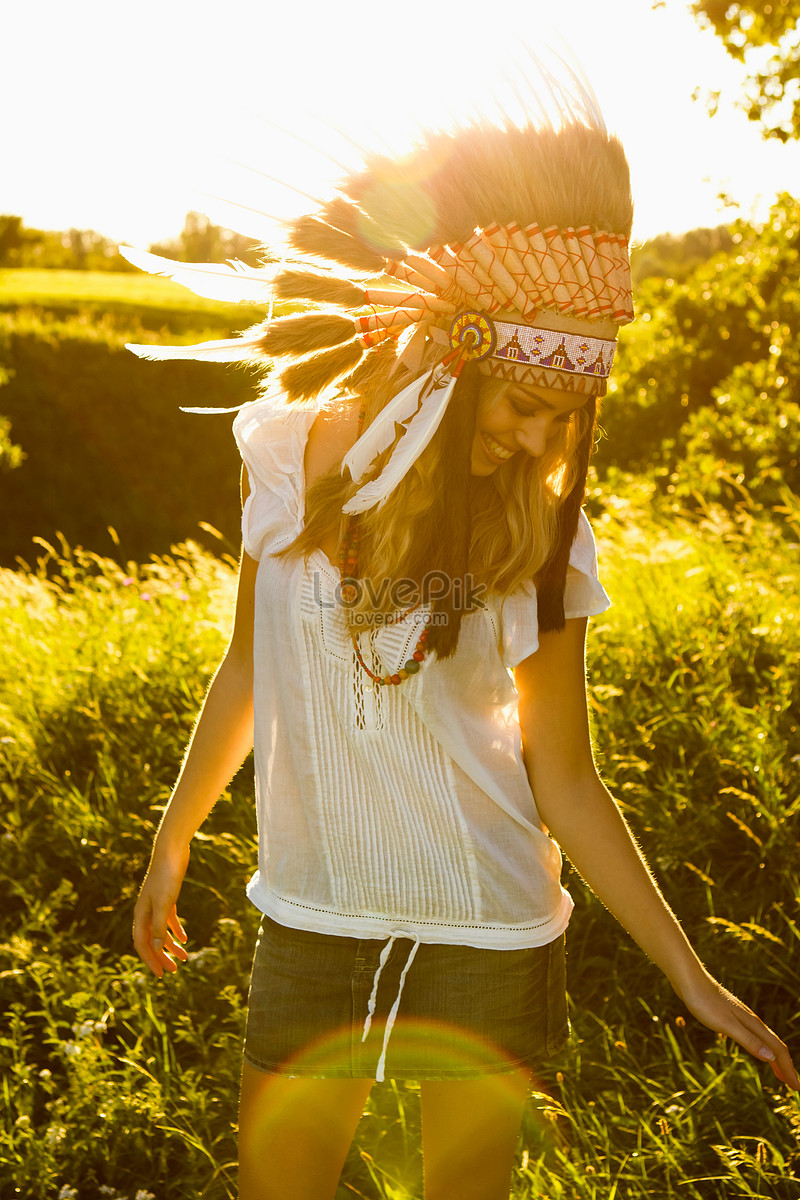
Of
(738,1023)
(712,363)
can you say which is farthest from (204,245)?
(738,1023)

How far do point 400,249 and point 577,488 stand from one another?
1.50ft

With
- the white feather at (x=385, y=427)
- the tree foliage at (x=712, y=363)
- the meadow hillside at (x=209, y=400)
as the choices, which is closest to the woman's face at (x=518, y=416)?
the white feather at (x=385, y=427)

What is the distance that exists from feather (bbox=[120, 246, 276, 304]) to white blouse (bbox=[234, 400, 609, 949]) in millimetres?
328

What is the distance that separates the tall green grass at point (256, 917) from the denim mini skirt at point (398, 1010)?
38.0 inches

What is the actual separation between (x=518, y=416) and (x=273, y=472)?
42 cm

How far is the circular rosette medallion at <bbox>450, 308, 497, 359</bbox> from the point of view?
4.79 ft

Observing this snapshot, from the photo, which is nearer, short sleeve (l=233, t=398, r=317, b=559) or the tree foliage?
short sleeve (l=233, t=398, r=317, b=559)

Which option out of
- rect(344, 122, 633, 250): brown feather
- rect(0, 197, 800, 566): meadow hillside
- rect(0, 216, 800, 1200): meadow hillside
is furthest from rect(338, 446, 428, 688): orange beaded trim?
rect(0, 197, 800, 566): meadow hillside

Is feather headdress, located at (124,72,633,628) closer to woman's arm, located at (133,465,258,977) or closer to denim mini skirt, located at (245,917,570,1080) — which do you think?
Result: woman's arm, located at (133,465,258,977)

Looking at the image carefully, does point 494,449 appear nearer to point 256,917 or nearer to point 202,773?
point 202,773

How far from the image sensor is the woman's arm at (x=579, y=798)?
5.06 ft

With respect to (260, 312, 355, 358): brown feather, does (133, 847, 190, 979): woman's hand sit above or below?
below

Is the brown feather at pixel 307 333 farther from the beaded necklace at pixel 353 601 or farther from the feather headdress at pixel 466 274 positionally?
the beaded necklace at pixel 353 601

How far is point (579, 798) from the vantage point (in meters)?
1.58
